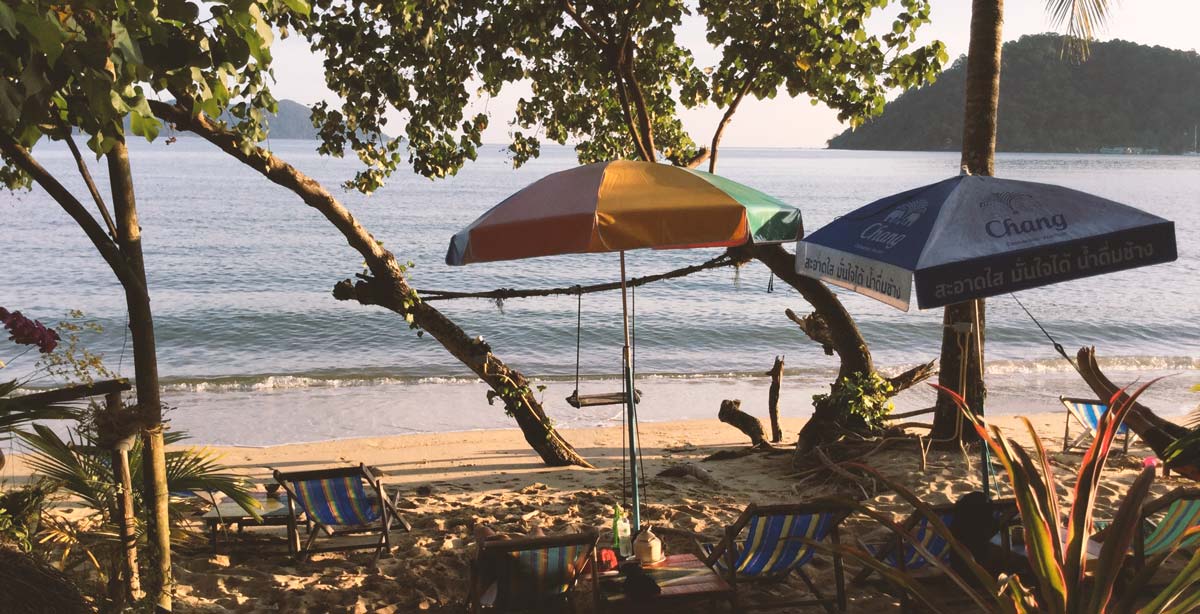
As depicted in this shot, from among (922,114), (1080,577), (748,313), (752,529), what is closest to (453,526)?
(752,529)

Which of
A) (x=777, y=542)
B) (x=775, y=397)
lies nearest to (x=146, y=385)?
(x=777, y=542)

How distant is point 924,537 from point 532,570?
207 centimetres

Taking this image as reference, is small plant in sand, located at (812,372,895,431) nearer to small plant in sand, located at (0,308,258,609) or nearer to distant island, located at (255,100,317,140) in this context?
small plant in sand, located at (0,308,258,609)

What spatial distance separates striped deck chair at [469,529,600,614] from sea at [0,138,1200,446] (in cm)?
706

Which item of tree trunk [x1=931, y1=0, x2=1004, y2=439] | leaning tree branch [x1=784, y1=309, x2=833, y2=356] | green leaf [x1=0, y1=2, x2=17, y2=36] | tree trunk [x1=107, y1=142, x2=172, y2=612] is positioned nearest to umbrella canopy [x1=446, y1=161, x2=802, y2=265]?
tree trunk [x1=107, y1=142, x2=172, y2=612]

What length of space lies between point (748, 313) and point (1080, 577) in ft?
70.5

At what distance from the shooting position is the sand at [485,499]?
5246mm

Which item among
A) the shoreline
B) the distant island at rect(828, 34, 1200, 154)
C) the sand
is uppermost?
the distant island at rect(828, 34, 1200, 154)

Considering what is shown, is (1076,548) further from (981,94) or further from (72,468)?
(981,94)

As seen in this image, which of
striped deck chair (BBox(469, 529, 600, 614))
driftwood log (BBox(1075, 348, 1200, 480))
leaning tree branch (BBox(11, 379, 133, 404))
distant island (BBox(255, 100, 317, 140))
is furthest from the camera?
distant island (BBox(255, 100, 317, 140))

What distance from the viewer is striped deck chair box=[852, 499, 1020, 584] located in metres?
4.43

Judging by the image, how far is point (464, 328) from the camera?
23281 millimetres

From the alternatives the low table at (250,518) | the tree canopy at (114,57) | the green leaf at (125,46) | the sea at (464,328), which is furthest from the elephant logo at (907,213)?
the sea at (464,328)

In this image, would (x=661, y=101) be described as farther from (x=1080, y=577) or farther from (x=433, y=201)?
(x=433, y=201)
